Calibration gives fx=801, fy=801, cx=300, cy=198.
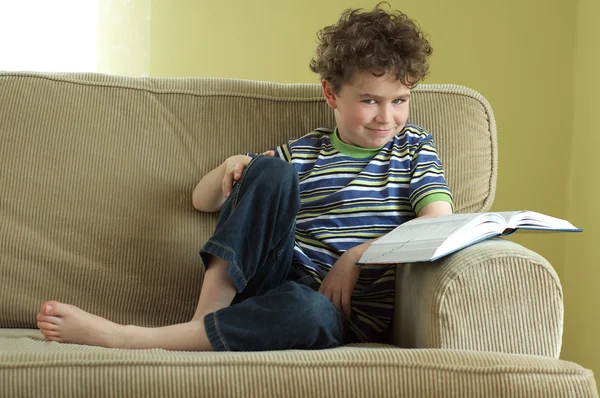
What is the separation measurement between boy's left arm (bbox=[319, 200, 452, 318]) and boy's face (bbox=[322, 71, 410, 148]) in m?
A: 0.21

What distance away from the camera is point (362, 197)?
150 cm

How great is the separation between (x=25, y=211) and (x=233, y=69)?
102cm

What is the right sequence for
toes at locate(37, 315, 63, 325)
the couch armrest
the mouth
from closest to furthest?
the couch armrest → toes at locate(37, 315, 63, 325) → the mouth

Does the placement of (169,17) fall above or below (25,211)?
above

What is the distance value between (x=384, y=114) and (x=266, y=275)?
1.28ft

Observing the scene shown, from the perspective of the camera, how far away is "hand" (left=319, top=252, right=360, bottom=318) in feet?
4.48

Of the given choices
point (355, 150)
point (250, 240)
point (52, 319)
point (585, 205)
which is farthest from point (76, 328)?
point (585, 205)

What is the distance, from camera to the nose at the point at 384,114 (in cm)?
150

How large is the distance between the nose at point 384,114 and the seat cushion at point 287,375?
605 millimetres

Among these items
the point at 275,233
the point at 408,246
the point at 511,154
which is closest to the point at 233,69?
the point at 511,154

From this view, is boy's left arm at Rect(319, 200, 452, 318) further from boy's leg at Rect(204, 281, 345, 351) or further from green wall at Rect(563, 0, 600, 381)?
green wall at Rect(563, 0, 600, 381)

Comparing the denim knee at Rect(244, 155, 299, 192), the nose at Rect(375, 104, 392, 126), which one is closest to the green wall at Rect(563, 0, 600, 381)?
the nose at Rect(375, 104, 392, 126)

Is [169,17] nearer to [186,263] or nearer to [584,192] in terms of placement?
[186,263]

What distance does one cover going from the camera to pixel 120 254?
152cm
